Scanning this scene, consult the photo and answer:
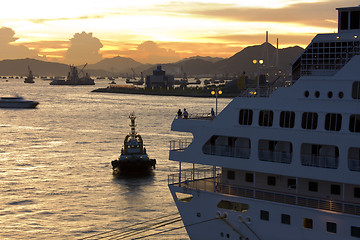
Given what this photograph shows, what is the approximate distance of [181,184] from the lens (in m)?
32.1

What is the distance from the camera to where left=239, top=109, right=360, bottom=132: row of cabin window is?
25.2 m

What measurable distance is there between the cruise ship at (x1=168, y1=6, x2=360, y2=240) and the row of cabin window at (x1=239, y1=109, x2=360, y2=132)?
4cm

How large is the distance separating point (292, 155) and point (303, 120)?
1.67 m

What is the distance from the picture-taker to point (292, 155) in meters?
26.8

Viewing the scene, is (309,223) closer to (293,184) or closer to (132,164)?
(293,184)

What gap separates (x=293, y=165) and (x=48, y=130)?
97.2 metres

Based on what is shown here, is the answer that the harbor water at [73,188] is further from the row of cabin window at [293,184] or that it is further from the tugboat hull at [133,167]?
the row of cabin window at [293,184]

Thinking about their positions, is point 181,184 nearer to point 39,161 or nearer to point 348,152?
point 348,152

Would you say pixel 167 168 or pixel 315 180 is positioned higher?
pixel 315 180

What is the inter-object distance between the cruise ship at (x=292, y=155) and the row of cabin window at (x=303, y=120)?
1.7 inches

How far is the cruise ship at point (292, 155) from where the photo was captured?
83.1 ft

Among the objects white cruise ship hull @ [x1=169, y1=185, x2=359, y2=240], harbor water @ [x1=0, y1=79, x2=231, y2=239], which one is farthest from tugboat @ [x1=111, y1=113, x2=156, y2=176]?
white cruise ship hull @ [x1=169, y1=185, x2=359, y2=240]

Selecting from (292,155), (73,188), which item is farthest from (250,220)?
(73,188)

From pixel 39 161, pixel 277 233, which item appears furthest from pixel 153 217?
pixel 39 161
